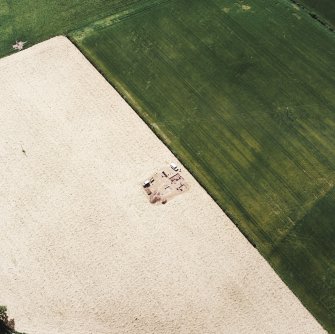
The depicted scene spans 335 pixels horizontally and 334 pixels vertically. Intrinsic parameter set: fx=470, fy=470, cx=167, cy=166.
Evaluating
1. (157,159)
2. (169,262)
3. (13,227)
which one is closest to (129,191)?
(157,159)

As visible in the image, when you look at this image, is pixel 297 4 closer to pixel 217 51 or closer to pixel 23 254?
pixel 217 51

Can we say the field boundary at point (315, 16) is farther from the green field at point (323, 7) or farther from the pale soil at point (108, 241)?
the pale soil at point (108, 241)

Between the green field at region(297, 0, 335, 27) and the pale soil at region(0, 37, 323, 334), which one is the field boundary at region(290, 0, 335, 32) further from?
the pale soil at region(0, 37, 323, 334)

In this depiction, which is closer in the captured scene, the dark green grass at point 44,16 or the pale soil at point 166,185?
the pale soil at point 166,185

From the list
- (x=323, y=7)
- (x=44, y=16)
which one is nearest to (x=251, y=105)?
(x=323, y=7)

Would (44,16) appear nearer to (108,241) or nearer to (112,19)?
(112,19)

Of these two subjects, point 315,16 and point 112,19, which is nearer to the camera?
point 112,19

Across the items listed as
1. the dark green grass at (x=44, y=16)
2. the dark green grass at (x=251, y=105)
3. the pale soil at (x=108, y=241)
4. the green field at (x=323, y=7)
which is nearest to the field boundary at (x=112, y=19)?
the dark green grass at (x=251, y=105)
